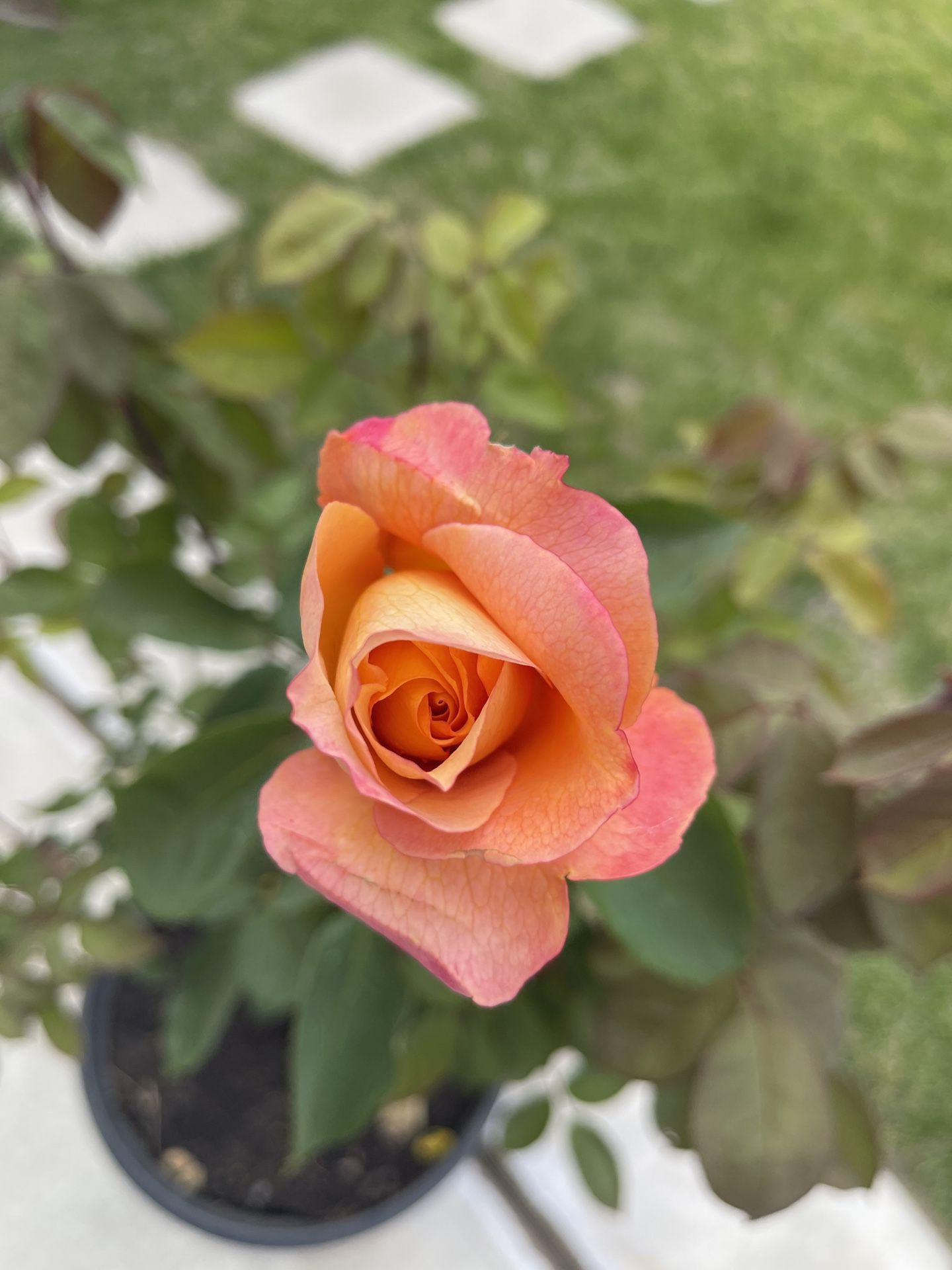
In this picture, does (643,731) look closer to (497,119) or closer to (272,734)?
(272,734)

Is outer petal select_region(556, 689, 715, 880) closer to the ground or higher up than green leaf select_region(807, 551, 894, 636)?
higher up

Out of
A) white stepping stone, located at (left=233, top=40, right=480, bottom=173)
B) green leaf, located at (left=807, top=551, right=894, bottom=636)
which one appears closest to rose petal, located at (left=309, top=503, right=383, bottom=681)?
green leaf, located at (left=807, top=551, right=894, bottom=636)

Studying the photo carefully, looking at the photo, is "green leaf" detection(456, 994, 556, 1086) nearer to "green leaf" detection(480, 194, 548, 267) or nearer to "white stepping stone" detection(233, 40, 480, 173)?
"green leaf" detection(480, 194, 548, 267)

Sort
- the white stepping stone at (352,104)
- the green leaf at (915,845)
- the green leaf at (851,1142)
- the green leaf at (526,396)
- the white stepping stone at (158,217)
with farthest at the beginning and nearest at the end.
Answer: the white stepping stone at (352,104) → the white stepping stone at (158,217) → the green leaf at (526,396) → the green leaf at (851,1142) → the green leaf at (915,845)

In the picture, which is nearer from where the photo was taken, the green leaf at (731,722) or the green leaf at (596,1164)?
the green leaf at (731,722)

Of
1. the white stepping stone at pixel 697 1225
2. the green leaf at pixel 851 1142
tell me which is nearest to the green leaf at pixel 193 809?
the green leaf at pixel 851 1142

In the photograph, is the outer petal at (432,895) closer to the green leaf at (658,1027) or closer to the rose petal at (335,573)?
the rose petal at (335,573)

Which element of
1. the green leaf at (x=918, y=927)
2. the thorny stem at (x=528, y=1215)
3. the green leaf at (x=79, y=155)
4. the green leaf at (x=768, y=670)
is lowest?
the thorny stem at (x=528, y=1215)
